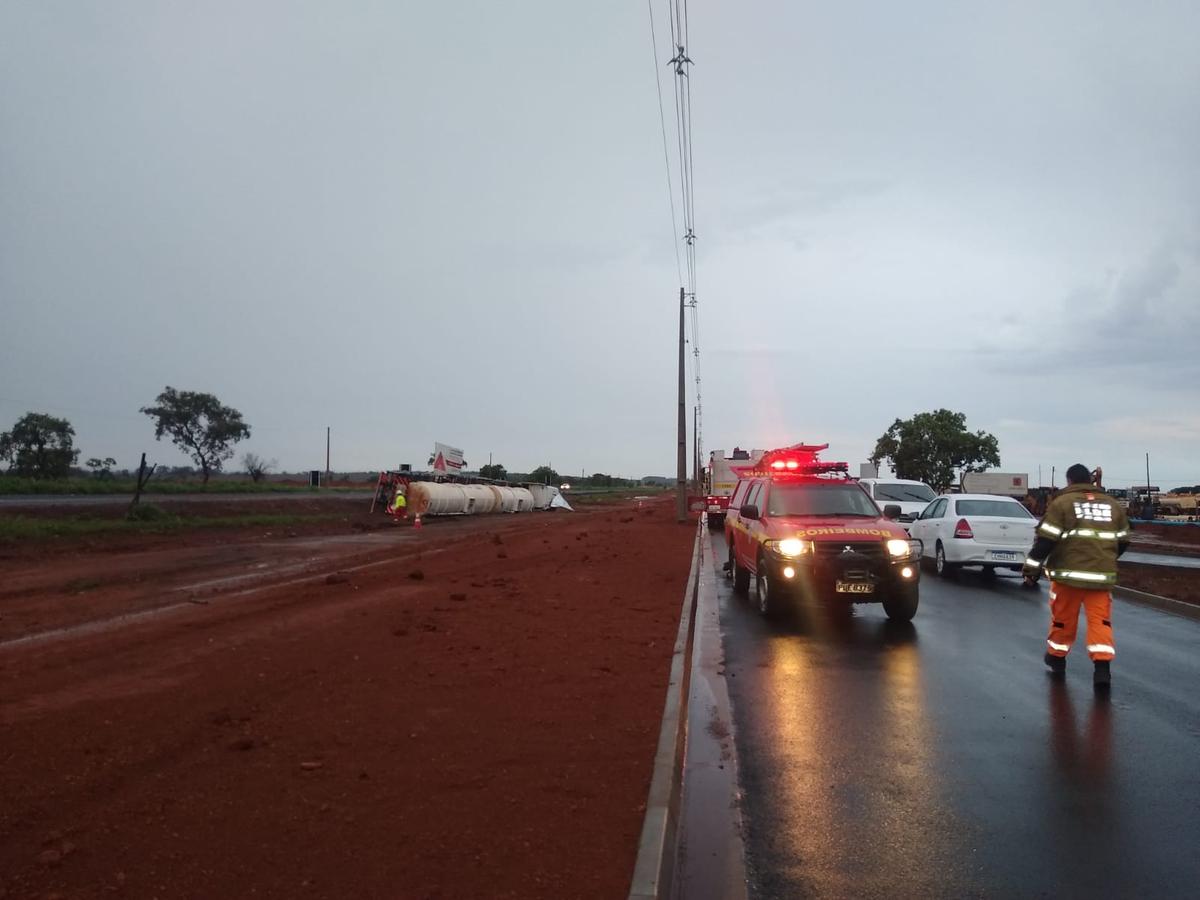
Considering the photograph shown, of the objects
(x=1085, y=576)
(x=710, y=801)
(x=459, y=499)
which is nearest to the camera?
(x=710, y=801)

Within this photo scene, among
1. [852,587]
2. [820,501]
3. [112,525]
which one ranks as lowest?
[852,587]

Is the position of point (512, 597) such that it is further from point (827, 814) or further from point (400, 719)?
point (827, 814)

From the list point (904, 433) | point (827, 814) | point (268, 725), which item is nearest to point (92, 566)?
point (268, 725)

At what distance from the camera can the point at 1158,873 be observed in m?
4.15

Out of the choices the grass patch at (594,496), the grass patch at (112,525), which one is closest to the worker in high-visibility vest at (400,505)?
the grass patch at (112,525)

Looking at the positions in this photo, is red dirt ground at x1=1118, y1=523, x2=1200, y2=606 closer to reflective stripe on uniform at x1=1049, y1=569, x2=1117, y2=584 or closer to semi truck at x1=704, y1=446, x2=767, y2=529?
reflective stripe on uniform at x1=1049, y1=569, x2=1117, y2=584

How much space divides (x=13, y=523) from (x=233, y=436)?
198 feet

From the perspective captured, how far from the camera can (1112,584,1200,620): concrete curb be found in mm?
12305

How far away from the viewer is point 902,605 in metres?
11.2

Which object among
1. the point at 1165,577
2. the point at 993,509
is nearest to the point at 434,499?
the point at 993,509

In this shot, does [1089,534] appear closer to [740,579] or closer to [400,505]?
[740,579]

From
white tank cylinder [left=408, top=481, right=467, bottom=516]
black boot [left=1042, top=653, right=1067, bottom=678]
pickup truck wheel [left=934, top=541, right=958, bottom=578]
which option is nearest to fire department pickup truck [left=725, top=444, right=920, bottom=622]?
black boot [left=1042, top=653, right=1067, bottom=678]

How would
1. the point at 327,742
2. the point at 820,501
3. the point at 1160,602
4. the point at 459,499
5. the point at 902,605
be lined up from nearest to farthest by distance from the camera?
the point at 327,742 → the point at 902,605 → the point at 820,501 → the point at 1160,602 → the point at 459,499

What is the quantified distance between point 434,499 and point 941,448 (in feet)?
152
